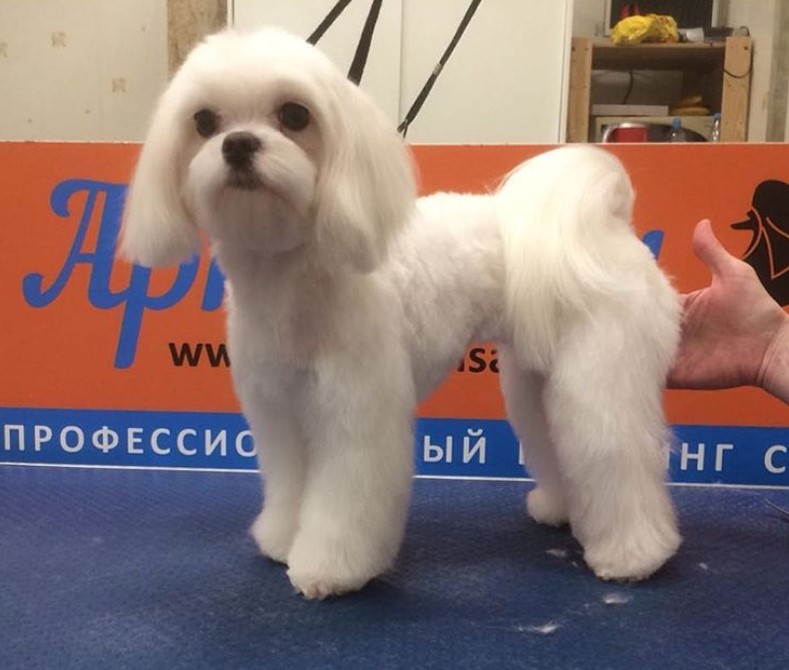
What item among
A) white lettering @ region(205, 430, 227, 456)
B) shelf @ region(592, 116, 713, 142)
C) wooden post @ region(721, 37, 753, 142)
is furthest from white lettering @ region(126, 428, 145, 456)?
wooden post @ region(721, 37, 753, 142)

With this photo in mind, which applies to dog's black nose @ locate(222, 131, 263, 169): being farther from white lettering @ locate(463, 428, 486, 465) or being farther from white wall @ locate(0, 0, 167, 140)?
white wall @ locate(0, 0, 167, 140)

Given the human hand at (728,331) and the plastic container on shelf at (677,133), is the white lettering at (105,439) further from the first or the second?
the plastic container on shelf at (677,133)

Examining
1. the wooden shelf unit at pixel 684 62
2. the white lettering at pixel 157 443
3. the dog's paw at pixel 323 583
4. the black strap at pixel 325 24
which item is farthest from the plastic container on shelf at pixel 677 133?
the dog's paw at pixel 323 583

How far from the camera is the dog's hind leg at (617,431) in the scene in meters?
1.15

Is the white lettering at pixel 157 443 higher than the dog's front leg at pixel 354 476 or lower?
lower

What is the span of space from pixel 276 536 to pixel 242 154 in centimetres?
55

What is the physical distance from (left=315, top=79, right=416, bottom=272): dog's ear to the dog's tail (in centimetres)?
24

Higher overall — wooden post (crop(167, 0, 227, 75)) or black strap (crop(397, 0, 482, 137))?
wooden post (crop(167, 0, 227, 75))

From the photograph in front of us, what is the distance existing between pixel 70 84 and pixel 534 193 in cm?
289

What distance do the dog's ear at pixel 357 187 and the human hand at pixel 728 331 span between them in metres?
0.62

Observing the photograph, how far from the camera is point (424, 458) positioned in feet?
5.39

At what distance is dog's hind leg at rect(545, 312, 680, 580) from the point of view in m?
1.15

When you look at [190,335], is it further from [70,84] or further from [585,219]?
[70,84]

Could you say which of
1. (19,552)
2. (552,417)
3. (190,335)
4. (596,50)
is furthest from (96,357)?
(596,50)
